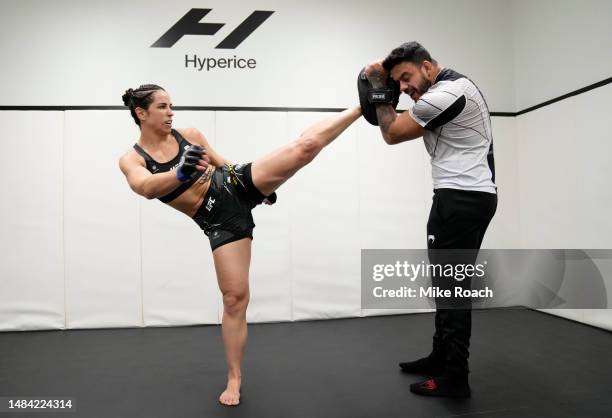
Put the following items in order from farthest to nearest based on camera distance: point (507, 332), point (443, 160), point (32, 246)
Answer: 1. point (32, 246)
2. point (507, 332)
3. point (443, 160)

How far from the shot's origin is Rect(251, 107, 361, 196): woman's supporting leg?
1951mm

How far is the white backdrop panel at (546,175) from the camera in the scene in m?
3.45

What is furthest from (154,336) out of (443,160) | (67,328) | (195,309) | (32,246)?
(443,160)

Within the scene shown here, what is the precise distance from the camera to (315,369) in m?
2.50

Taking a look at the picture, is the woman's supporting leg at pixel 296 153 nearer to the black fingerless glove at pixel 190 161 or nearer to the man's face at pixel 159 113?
the black fingerless glove at pixel 190 161

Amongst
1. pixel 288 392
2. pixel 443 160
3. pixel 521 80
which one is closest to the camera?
pixel 443 160

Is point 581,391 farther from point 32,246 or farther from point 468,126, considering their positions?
point 32,246

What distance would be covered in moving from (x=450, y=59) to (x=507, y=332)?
7.87 feet

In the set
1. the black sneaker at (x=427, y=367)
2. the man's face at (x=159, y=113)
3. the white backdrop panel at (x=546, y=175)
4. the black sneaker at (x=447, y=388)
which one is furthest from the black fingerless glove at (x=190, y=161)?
the white backdrop panel at (x=546, y=175)

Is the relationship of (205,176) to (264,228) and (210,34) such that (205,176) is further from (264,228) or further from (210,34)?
(210,34)

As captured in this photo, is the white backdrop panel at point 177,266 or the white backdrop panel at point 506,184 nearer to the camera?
the white backdrop panel at point 177,266

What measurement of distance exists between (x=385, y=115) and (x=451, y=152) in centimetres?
35

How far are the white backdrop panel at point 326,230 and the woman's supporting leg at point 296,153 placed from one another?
5.39 feet

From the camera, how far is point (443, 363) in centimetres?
231
